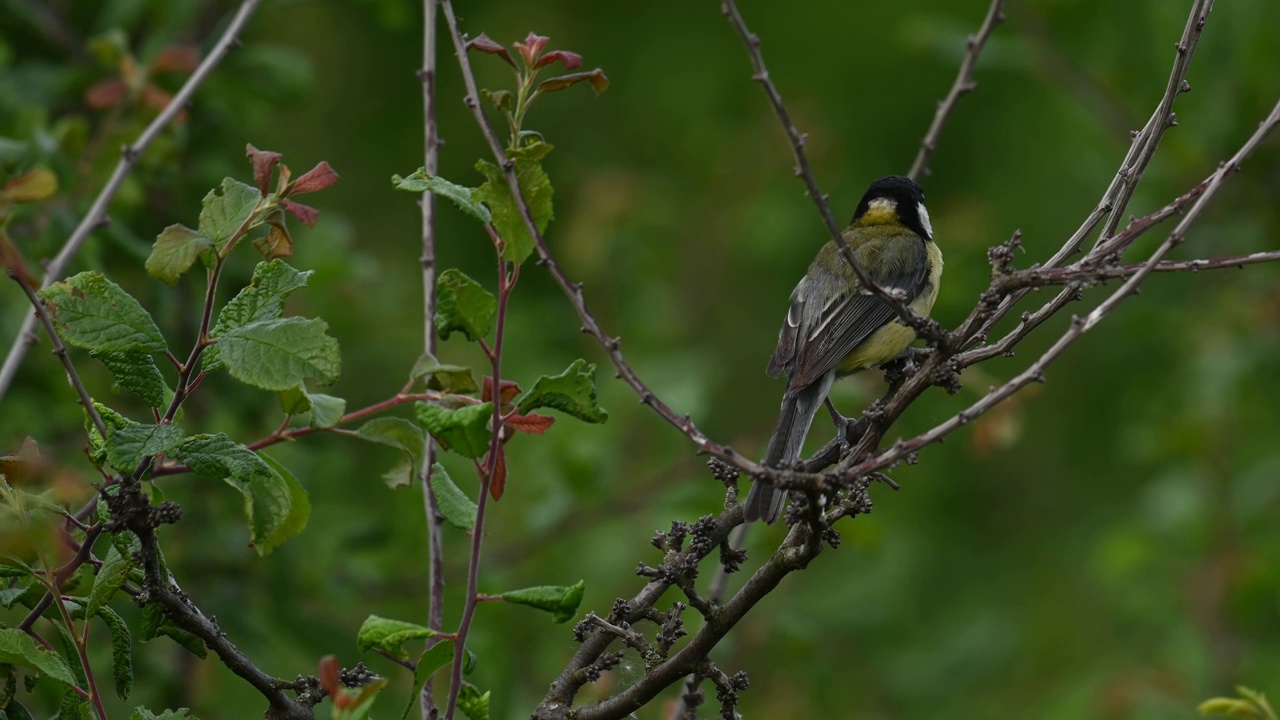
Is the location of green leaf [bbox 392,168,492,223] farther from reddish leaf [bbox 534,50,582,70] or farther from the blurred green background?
the blurred green background

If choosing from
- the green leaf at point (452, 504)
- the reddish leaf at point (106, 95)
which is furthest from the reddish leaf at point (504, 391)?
the reddish leaf at point (106, 95)

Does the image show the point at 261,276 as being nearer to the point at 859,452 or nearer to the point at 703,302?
the point at 859,452

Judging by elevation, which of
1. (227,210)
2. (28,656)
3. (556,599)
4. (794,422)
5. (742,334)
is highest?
(742,334)

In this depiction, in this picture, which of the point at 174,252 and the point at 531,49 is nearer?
the point at 174,252

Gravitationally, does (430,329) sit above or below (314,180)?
above

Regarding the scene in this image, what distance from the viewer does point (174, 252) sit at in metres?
2.27

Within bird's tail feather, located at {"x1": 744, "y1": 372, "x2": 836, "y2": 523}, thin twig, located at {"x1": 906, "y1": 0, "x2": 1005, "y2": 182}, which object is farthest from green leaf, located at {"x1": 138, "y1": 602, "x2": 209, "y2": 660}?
thin twig, located at {"x1": 906, "y1": 0, "x2": 1005, "y2": 182}

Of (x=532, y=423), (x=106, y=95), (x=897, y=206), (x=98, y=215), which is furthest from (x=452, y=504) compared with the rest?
(x=897, y=206)

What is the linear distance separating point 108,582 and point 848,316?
2.98 m

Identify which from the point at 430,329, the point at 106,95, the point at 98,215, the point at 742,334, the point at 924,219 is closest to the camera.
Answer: the point at 430,329

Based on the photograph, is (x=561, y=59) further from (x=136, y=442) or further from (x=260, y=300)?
(x=136, y=442)

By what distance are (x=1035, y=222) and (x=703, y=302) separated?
3078mm

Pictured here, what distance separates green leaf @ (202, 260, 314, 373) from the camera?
2271 mm

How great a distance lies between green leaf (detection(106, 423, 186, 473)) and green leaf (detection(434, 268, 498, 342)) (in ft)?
1.53
